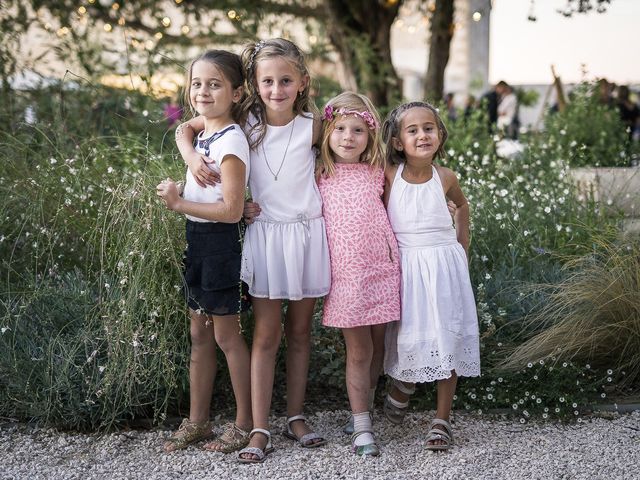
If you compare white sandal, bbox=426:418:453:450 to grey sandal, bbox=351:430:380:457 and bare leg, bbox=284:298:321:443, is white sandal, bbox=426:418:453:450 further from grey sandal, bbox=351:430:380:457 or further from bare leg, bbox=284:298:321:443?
bare leg, bbox=284:298:321:443

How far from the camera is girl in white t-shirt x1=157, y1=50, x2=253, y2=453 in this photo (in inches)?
111

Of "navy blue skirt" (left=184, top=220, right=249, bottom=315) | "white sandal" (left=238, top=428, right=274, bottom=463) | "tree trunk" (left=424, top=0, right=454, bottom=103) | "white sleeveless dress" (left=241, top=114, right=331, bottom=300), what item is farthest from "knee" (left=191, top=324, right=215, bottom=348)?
"tree trunk" (left=424, top=0, right=454, bottom=103)

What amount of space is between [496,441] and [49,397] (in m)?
1.72

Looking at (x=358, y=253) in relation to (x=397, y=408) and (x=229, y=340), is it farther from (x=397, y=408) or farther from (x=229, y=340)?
(x=397, y=408)

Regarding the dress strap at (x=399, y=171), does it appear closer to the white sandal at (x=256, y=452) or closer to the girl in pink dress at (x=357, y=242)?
the girl in pink dress at (x=357, y=242)

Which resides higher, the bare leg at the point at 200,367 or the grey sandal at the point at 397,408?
the bare leg at the point at 200,367

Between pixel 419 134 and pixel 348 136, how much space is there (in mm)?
282

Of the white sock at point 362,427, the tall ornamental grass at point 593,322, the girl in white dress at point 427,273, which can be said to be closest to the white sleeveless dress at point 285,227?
the girl in white dress at point 427,273

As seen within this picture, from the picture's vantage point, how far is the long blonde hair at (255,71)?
9.64ft

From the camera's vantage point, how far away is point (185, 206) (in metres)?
2.81

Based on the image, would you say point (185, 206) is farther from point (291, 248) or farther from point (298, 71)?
point (298, 71)

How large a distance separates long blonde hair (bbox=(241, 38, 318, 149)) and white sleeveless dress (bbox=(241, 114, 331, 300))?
0.04 m

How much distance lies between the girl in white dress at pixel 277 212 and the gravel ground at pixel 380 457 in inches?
5.3

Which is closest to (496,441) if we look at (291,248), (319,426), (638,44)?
(319,426)
